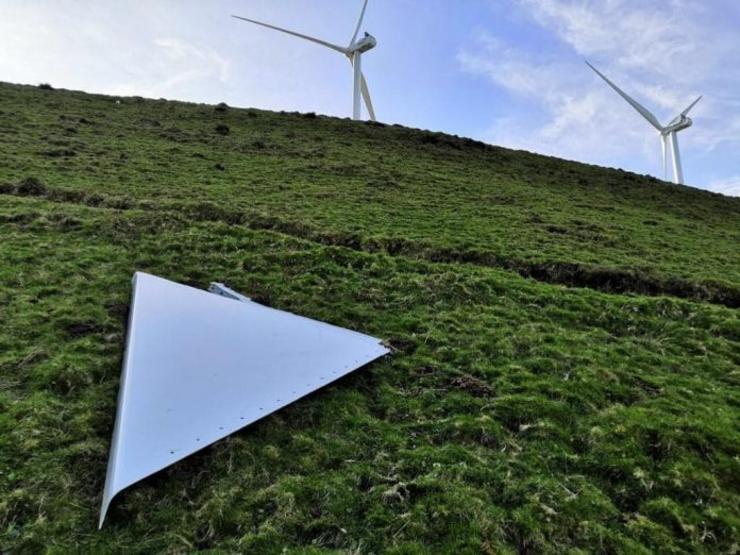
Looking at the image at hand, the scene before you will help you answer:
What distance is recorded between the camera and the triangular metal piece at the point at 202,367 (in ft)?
19.2

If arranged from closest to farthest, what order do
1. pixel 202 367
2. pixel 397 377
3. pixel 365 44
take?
pixel 202 367, pixel 397 377, pixel 365 44

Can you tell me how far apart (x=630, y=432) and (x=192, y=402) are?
5.88 meters

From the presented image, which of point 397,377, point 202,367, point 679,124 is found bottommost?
point 397,377

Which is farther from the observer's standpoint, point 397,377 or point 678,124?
point 678,124

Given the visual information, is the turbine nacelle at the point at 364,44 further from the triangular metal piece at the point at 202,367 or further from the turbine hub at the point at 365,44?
the triangular metal piece at the point at 202,367

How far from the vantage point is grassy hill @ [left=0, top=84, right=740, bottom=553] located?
536 cm

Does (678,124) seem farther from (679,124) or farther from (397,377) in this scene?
(397,377)

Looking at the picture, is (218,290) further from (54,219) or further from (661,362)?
(661,362)

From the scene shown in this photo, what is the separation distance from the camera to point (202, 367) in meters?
7.25

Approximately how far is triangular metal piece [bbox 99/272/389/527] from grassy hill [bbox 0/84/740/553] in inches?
12.0

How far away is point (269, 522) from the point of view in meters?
5.27

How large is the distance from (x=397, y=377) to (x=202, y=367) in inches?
121

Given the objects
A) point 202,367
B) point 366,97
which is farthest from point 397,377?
point 366,97

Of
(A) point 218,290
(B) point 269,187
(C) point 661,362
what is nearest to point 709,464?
(C) point 661,362
